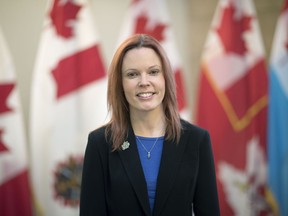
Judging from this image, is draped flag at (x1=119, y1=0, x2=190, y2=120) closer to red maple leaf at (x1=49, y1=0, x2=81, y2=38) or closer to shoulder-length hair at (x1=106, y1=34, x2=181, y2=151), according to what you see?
red maple leaf at (x1=49, y1=0, x2=81, y2=38)

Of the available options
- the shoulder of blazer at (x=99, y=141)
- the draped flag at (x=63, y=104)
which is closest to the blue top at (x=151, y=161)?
the shoulder of blazer at (x=99, y=141)

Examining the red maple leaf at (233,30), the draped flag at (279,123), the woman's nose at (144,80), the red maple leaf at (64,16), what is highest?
the red maple leaf at (64,16)

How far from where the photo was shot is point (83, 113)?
257 centimetres

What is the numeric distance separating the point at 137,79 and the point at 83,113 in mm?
1443

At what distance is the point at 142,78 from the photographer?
1.19m

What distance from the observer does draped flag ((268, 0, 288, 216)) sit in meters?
2.71

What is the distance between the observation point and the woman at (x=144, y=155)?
117 cm

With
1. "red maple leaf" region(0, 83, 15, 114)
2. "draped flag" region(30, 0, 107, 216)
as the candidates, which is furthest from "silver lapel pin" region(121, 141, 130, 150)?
"red maple leaf" region(0, 83, 15, 114)

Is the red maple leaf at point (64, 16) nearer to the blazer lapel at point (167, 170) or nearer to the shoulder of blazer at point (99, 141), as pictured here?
the shoulder of blazer at point (99, 141)

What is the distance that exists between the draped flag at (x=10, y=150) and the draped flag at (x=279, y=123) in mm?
1958

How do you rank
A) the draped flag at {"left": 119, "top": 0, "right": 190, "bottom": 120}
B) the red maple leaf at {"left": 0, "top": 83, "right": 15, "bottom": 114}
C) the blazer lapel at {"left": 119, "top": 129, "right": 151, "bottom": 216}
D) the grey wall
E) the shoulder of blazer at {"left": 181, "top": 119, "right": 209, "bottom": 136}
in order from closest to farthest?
1. the blazer lapel at {"left": 119, "top": 129, "right": 151, "bottom": 216}
2. the shoulder of blazer at {"left": 181, "top": 119, "right": 209, "bottom": 136}
3. the red maple leaf at {"left": 0, "top": 83, "right": 15, "bottom": 114}
4. the draped flag at {"left": 119, "top": 0, "right": 190, "bottom": 120}
5. the grey wall

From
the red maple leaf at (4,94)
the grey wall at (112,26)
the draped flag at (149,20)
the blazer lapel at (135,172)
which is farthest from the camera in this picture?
the grey wall at (112,26)

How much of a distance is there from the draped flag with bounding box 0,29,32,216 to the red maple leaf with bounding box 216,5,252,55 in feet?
5.60

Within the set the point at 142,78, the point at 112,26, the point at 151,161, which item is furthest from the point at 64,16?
the point at 151,161
